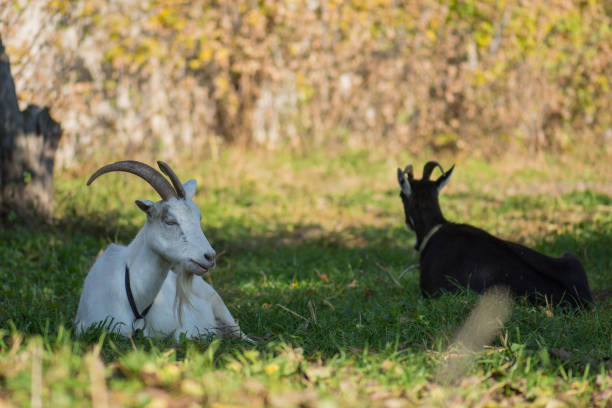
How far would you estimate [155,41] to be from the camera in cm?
1188

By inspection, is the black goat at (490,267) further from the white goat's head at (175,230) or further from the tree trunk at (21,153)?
the tree trunk at (21,153)

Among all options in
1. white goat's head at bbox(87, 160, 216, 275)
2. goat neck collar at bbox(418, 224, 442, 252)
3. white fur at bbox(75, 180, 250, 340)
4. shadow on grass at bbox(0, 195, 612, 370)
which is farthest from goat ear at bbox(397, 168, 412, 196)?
white goat's head at bbox(87, 160, 216, 275)

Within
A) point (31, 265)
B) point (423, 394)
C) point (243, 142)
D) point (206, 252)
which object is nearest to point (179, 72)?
point (243, 142)

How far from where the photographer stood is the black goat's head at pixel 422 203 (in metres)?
6.06

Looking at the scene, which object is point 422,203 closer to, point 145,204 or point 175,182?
point 175,182

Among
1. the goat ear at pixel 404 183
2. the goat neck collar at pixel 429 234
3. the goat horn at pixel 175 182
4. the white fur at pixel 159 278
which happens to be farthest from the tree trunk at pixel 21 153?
the goat neck collar at pixel 429 234

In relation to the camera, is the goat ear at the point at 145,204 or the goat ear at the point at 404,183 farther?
the goat ear at the point at 404,183

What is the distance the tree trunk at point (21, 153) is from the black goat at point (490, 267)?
403cm

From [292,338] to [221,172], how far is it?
7.26m

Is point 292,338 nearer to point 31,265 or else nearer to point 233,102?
point 31,265

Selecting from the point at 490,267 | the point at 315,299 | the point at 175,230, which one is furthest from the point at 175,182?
the point at 490,267

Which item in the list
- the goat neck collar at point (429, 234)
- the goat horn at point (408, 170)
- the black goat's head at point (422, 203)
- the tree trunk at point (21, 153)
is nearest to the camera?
the goat neck collar at point (429, 234)

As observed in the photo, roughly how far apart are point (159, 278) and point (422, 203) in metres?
2.71

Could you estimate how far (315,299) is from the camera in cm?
557
